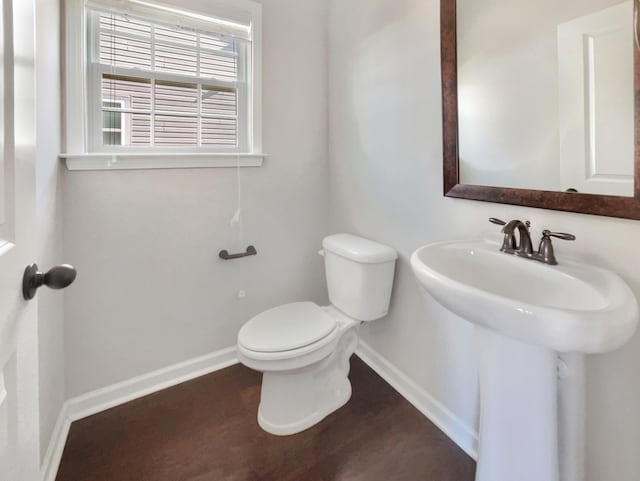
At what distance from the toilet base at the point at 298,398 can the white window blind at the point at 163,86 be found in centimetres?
127

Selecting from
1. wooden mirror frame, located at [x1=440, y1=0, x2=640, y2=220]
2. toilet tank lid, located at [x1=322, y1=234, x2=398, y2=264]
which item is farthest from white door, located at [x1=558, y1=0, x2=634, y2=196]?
toilet tank lid, located at [x1=322, y1=234, x2=398, y2=264]

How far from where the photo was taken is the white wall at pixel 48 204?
121 centimetres

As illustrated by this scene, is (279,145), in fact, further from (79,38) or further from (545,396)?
(545,396)

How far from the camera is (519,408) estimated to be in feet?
3.23

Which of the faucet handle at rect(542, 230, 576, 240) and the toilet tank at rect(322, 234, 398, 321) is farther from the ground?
the faucet handle at rect(542, 230, 576, 240)

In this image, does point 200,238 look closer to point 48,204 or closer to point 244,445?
point 48,204

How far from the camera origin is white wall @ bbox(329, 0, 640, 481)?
39.6 inches

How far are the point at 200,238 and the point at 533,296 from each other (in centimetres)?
156

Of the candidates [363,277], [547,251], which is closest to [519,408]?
[547,251]

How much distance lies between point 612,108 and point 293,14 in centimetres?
173

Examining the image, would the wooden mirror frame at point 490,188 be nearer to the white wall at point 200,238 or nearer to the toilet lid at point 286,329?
the toilet lid at point 286,329

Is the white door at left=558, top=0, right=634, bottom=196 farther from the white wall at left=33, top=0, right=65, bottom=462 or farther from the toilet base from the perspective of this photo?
the white wall at left=33, top=0, right=65, bottom=462

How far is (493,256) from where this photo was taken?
3.74 ft

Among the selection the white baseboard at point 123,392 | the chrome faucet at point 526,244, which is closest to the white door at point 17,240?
the white baseboard at point 123,392
